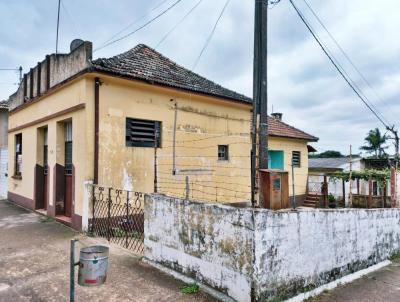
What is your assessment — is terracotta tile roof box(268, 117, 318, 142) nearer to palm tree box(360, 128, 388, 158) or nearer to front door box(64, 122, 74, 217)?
front door box(64, 122, 74, 217)

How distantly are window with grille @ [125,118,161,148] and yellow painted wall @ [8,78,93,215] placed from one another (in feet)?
3.75

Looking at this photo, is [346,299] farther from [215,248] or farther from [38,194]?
[38,194]

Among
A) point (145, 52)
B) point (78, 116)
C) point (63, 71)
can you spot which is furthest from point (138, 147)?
point (145, 52)

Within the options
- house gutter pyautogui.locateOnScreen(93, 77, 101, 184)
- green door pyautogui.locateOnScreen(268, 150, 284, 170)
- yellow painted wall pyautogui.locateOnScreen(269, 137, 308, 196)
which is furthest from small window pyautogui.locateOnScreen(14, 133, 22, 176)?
green door pyautogui.locateOnScreen(268, 150, 284, 170)

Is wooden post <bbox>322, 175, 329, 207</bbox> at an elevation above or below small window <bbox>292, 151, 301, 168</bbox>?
below

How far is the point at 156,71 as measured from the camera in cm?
1018

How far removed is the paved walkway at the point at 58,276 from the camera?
4.52 m

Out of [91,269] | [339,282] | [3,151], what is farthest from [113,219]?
[3,151]

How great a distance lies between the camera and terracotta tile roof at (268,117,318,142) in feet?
57.0

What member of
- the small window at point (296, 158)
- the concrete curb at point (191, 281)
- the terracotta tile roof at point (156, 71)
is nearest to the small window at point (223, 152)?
the terracotta tile roof at point (156, 71)

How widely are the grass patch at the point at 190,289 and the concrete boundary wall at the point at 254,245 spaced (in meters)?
0.12

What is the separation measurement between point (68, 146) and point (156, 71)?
3.64 metres

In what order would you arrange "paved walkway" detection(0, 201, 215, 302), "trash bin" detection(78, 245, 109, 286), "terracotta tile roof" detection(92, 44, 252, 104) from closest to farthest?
"trash bin" detection(78, 245, 109, 286)
"paved walkway" detection(0, 201, 215, 302)
"terracotta tile roof" detection(92, 44, 252, 104)

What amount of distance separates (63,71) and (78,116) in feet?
5.94
